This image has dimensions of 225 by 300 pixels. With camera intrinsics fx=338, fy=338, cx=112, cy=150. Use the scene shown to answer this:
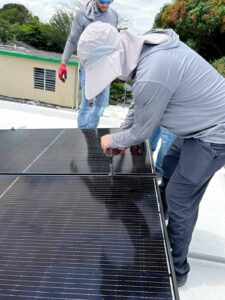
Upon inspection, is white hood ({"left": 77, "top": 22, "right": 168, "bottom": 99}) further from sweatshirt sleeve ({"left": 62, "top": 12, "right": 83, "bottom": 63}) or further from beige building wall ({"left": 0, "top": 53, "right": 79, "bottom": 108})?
beige building wall ({"left": 0, "top": 53, "right": 79, "bottom": 108})

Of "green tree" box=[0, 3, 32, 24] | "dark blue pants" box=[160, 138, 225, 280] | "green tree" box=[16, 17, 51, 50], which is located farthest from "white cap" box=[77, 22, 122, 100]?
A: "green tree" box=[0, 3, 32, 24]

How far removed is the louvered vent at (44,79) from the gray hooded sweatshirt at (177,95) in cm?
1036

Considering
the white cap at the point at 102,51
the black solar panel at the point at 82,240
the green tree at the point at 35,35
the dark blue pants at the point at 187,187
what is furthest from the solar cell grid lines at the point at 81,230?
the green tree at the point at 35,35

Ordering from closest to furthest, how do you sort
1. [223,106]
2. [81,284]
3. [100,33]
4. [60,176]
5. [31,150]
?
[81,284] < [100,33] < [223,106] < [60,176] < [31,150]

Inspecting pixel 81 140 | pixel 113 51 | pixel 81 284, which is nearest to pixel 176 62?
pixel 113 51

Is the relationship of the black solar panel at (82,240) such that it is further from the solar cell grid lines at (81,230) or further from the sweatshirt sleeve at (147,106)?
the sweatshirt sleeve at (147,106)

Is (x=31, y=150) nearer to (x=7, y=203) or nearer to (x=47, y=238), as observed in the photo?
(x=7, y=203)

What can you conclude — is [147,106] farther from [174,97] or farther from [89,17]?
[89,17]

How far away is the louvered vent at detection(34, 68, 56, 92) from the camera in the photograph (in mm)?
12180

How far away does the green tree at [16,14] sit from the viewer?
4645 cm

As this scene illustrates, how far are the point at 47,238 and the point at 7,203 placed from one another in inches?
23.6

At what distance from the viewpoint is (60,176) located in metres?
2.88

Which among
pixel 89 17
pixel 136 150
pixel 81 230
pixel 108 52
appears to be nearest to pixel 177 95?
pixel 108 52

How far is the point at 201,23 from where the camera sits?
15.2m
